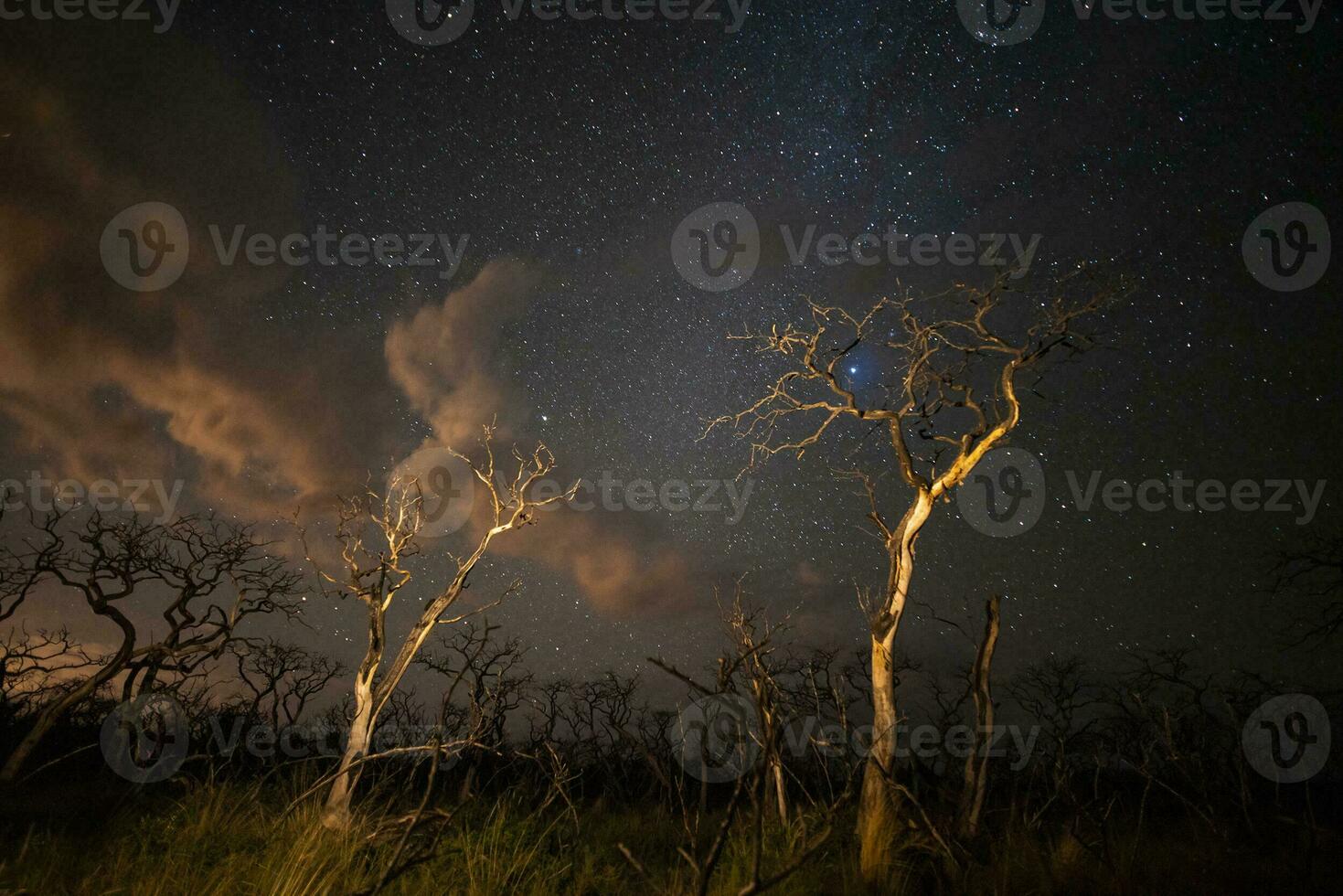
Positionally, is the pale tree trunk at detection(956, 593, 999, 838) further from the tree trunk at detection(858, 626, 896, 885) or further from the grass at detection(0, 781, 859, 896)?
the grass at detection(0, 781, 859, 896)

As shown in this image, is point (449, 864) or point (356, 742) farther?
point (356, 742)

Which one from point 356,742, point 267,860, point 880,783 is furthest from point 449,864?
point 880,783

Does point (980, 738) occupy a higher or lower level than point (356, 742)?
higher

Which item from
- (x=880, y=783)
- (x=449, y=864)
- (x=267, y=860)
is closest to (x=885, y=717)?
(x=880, y=783)

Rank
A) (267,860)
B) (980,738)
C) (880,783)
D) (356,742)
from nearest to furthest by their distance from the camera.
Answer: (267,860) < (880,783) < (980,738) < (356,742)

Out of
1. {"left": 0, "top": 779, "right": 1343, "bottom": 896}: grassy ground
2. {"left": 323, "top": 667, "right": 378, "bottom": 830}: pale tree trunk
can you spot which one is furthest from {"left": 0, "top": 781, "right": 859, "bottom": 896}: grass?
{"left": 323, "top": 667, "right": 378, "bottom": 830}: pale tree trunk

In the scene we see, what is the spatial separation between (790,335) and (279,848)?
8081 mm

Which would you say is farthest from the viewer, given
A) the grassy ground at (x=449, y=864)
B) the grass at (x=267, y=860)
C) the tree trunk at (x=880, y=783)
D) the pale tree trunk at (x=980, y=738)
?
the pale tree trunk at (x=980, y=738)

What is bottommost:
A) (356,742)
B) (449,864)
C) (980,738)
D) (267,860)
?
(449,864)

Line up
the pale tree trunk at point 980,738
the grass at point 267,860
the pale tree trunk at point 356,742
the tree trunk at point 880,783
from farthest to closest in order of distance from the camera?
1. the pale tree trunk at point 356,742
2. the pale tree trunk at point 980,738
3. the tree trunk at point 880,783
4. the grass at point 267,860

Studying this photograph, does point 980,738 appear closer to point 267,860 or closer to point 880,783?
point 880,783

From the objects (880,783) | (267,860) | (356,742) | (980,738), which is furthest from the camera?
(356,742)

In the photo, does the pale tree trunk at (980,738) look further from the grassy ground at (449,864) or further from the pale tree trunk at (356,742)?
the pale tree trunk at (356,742)

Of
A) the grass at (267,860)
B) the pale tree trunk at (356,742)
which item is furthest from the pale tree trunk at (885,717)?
the pale tree trunk at (356,742)
